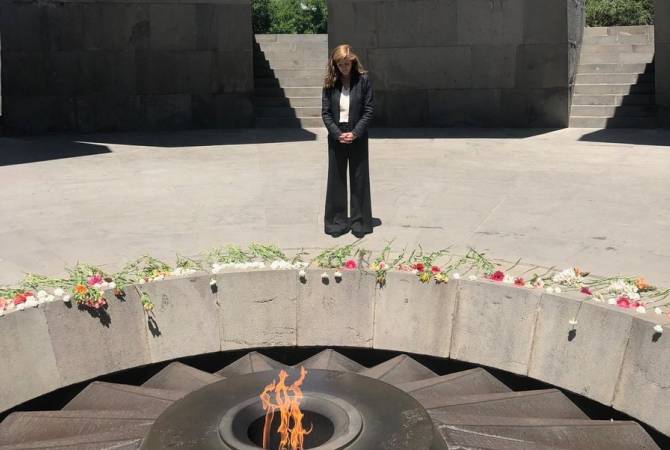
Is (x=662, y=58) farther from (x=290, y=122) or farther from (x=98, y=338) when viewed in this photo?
(x=98, y=338)

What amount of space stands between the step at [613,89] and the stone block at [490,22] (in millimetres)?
1840

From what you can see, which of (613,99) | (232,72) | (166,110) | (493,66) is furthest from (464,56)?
(166,110)


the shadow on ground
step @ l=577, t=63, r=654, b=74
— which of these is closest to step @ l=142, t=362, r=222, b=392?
the shadow on ground

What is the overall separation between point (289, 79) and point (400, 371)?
1395 cm

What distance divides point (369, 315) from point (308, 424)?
1.96 meters

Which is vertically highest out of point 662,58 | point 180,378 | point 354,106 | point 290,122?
point 662,58

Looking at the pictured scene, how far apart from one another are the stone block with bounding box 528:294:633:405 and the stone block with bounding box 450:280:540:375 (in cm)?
9

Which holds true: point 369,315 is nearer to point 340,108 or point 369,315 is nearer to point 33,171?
point 340,108

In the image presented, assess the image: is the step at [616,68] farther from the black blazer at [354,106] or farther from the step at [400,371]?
the step at [400,371]

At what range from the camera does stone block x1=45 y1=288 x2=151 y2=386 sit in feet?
21.7

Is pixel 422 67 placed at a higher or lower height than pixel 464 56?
lower

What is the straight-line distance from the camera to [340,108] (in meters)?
8.60

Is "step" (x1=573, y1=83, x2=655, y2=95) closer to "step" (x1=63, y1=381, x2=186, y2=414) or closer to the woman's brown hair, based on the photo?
the woman's brown hair

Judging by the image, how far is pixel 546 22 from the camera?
1734 cm
